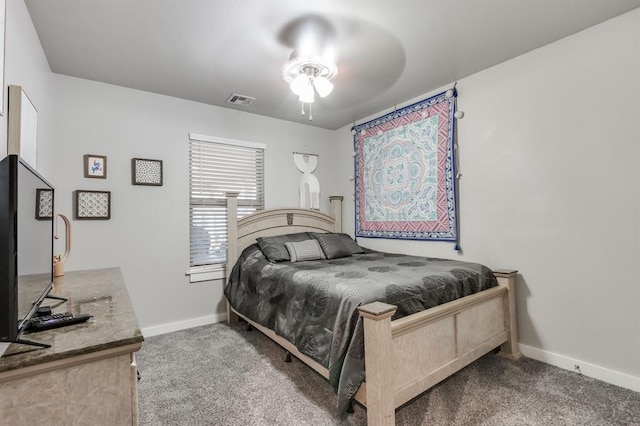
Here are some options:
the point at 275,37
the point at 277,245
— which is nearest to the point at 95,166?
the point at 277,245

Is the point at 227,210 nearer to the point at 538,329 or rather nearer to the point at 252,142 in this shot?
the point at 252,142

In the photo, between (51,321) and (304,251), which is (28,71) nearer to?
(51,321)

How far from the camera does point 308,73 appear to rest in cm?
232

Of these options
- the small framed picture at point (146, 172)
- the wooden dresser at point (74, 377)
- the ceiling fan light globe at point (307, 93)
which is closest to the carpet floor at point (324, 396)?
the wooden dresser at point (74, 377)

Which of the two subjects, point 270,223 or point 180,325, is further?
point 270,223

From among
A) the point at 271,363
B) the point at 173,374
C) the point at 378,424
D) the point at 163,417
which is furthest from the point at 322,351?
the point at 173,374

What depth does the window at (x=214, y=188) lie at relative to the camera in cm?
334

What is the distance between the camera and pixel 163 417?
178 cm

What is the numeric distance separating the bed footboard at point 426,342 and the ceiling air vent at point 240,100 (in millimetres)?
2507

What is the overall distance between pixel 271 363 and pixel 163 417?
2.68 feet

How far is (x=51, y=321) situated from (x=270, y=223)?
8.55 ft

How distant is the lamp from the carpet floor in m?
2.03

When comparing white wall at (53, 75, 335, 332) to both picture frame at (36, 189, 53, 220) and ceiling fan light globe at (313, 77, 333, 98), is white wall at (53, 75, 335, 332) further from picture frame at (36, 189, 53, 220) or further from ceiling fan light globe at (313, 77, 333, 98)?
ceiling fan light globe at (313, 77, 333, 98)

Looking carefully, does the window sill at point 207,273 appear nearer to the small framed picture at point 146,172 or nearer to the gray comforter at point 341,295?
the gray comforter at point 341,295
